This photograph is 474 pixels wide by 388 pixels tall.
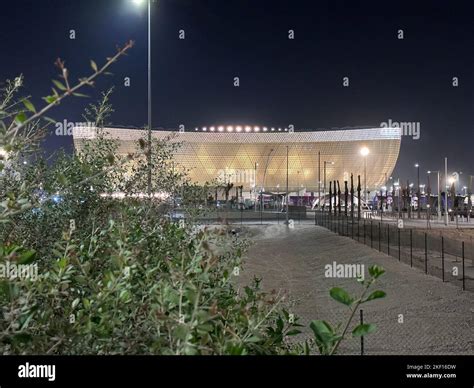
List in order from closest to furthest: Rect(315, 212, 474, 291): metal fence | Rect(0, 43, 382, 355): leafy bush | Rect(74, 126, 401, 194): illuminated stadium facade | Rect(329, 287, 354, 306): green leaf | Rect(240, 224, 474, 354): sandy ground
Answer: Rect(0, 43, 382, 355): leafy bush → Rect(329, 287, 354, 306): green leaf → Rect(240, 224, 474, 354): sandy ground → Rect(315, 212, 474, 291): metal fence → Rect(74, 126, 401, 194): illuminated stadium facade

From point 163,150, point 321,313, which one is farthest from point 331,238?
point 163,150

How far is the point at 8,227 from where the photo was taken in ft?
14.8

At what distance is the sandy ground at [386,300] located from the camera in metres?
10.9

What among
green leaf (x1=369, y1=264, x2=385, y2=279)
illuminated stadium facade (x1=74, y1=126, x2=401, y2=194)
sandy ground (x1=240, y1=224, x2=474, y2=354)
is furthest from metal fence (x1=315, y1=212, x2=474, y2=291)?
illuminated stadium facade (x1=74, y1=126, x2=401, y2=194)

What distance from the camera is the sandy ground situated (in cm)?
1085

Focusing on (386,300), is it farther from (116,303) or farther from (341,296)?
(116,303)

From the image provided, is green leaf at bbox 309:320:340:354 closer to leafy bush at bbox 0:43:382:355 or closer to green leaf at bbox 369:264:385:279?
leafy bush at bbox 0:43:382:355

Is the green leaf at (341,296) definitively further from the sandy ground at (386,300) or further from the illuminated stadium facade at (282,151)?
the illuminated stadium facade at (282,151)

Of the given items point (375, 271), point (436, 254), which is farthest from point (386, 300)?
point (375, 271)

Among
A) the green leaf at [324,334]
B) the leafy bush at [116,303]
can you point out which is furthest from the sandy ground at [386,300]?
the green leaf at [324,334]

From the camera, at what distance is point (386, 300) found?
15.9 metres

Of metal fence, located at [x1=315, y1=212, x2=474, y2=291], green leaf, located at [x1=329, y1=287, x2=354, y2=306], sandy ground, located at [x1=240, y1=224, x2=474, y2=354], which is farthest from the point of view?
metal fence, located at [x1=315, y1=212, x2=474, y2=291]
